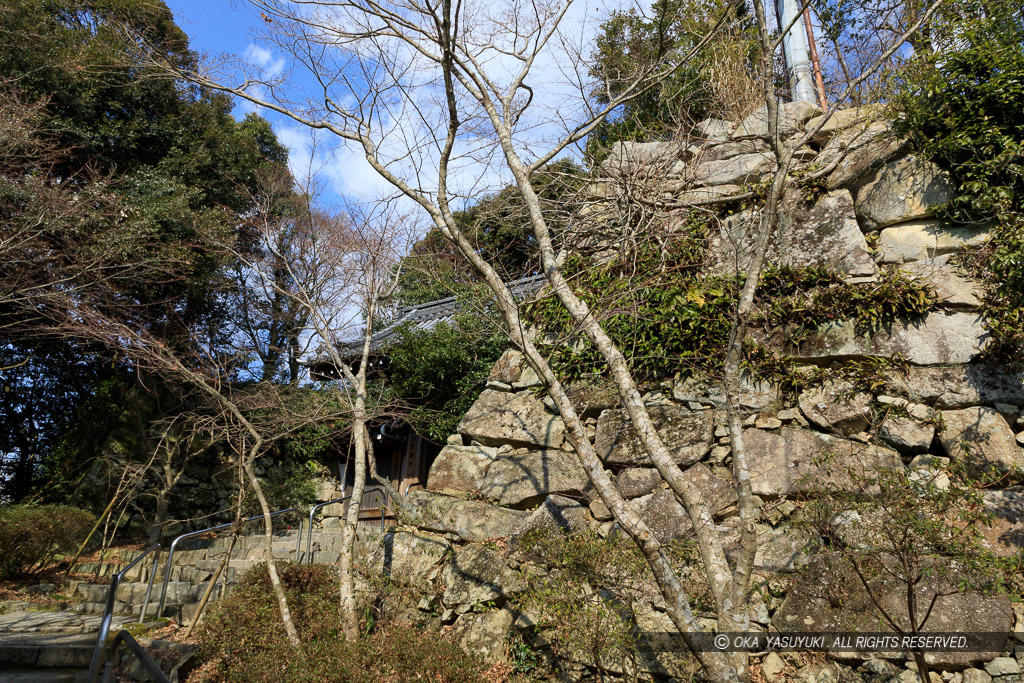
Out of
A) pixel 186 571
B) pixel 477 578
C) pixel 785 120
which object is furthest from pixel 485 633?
pixel 785 120

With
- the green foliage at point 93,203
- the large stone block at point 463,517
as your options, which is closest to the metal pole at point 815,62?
the large stone block at point 463,517

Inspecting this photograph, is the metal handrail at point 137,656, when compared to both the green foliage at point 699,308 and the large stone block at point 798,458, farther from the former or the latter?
the large stone block at point 798,458

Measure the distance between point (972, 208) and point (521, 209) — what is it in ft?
14.4

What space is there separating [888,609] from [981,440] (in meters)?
1.83

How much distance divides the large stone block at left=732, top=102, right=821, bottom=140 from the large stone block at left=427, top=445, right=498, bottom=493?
5.18 metres

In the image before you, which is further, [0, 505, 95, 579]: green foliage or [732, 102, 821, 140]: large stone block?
[732, 102, 821, 140]: large stone block

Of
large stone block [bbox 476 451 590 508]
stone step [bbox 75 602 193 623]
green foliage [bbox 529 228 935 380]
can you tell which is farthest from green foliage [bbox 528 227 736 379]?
stone step [bbox 75 602 193 623]

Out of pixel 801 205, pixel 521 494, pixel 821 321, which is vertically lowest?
pixel 521 494

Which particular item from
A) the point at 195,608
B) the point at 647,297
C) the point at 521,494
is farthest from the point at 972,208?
the point at 195,608

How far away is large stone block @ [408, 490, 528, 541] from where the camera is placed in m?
5.80

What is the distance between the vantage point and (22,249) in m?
8.12

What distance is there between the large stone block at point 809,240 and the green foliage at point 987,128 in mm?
876

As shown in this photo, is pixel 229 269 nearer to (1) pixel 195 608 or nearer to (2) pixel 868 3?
(1) pixel 195 608

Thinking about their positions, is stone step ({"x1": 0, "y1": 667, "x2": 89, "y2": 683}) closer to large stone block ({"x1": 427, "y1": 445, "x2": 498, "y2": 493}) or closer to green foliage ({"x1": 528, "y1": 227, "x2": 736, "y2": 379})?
large stone block ({"x1": 427, "y1": 445, "x2": 498, "y2": 493})
